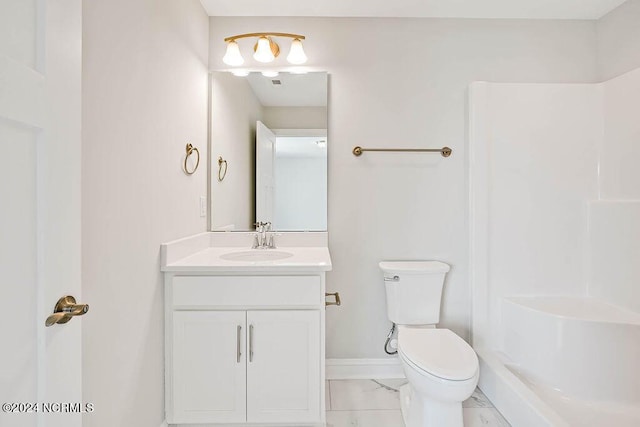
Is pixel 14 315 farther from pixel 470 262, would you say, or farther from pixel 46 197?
pixel 470 262

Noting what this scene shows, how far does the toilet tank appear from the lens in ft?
7.07

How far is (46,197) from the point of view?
803 mm

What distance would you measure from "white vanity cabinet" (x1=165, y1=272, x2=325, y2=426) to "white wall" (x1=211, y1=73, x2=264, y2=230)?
678 millimetres

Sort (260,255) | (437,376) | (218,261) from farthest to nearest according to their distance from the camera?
(260,255), (218,261), (437,376)

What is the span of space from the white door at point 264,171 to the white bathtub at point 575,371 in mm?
1629

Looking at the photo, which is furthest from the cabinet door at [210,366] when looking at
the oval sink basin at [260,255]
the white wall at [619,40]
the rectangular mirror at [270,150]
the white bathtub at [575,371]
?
the white wall at [619,40]

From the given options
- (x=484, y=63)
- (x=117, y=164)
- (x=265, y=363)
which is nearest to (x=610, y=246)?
(x=484, y=63)

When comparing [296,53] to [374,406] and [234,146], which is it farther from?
[374,406]

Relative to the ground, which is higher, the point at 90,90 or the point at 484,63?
the point at 484,63

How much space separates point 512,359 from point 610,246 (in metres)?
0.89

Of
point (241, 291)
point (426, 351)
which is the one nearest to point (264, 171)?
point (241, 291)

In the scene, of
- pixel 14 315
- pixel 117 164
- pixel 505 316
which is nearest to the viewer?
pixel 14 315

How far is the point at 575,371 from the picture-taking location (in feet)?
6.08

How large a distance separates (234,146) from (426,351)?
1.62m
